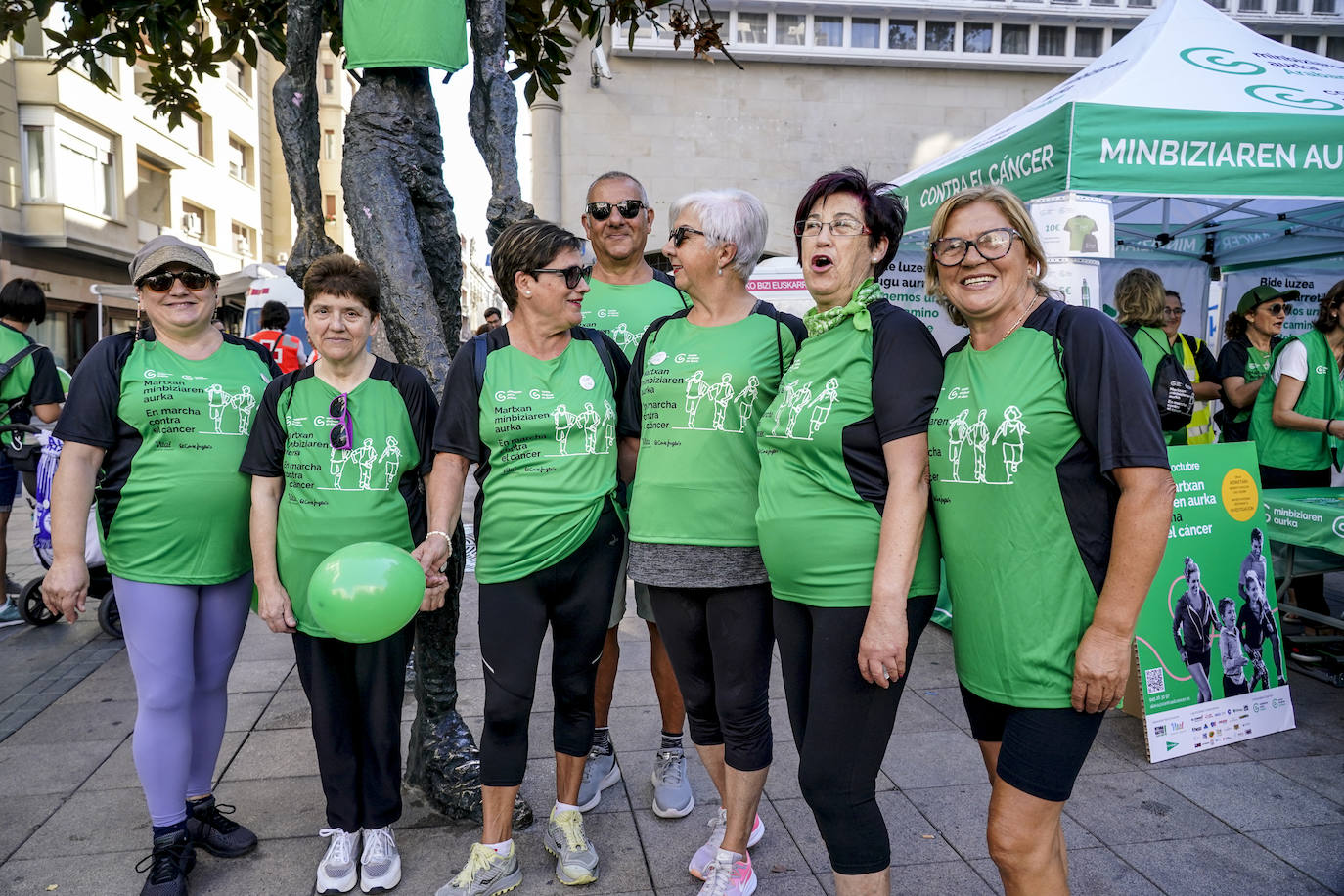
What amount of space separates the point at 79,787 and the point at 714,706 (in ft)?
8.17

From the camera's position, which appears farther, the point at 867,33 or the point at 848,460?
the point at 867,33

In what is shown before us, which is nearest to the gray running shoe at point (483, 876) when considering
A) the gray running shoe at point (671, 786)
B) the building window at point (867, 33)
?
the gray running shoe at point (671, 786)

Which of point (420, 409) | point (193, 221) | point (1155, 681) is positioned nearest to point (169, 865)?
point (420, 409)

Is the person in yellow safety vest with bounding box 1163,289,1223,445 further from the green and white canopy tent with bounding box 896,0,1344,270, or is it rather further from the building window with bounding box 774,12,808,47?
the building window with bounding box 774,12,808,47

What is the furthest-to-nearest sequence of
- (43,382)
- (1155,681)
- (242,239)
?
(242,239)
(43,382)
(1155,681)

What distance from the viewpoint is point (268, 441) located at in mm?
2559

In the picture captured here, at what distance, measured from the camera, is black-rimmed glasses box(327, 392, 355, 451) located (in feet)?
8.34

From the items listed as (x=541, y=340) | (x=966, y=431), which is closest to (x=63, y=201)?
(x=541, y=340)

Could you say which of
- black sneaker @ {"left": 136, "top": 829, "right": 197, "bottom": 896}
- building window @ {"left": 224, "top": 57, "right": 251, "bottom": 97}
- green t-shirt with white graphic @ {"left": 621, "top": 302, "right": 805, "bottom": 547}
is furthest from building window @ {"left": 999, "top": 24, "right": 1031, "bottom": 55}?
building window @ {"left": 224, "top": 57, "right": 251, "bottom": 97}

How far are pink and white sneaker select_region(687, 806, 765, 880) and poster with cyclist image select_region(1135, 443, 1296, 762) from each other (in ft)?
5.68

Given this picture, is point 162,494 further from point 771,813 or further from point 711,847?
point 771,813

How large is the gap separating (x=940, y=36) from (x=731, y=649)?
17699mm

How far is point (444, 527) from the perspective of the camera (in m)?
2.54

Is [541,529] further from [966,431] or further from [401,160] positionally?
[401,160]
